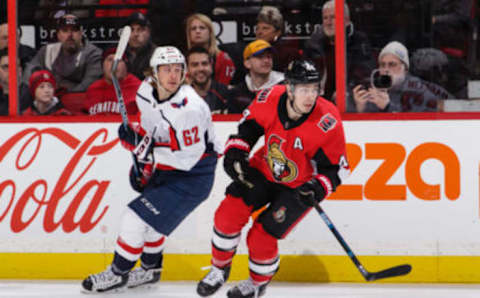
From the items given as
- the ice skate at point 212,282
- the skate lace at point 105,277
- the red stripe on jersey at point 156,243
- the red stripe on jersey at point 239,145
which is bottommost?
the skate lace at point 105,277

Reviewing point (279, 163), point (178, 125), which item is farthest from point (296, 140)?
Result: point (178, 125)

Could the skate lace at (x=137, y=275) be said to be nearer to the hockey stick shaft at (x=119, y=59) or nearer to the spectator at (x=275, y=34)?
the hockey stick shaft at (x=119, y=59)

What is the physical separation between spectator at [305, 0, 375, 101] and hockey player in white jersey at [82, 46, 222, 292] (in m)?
0.65

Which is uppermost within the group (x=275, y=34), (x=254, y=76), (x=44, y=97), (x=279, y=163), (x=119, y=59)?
(x=275, y=34)

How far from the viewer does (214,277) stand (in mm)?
3736

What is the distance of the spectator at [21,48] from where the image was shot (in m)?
4.44

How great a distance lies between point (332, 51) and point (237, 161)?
0.95 metres

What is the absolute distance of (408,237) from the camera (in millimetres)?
4148

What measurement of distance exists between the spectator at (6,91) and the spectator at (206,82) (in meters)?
0.89

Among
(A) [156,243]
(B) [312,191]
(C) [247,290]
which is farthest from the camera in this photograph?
(A) [156,243]

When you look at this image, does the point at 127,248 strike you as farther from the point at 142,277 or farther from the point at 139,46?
the point at 139,46

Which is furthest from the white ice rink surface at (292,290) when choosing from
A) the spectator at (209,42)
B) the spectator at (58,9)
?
the spectator at (58,9)

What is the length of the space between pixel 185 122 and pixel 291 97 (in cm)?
54

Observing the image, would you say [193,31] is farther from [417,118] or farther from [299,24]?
[417,118]
